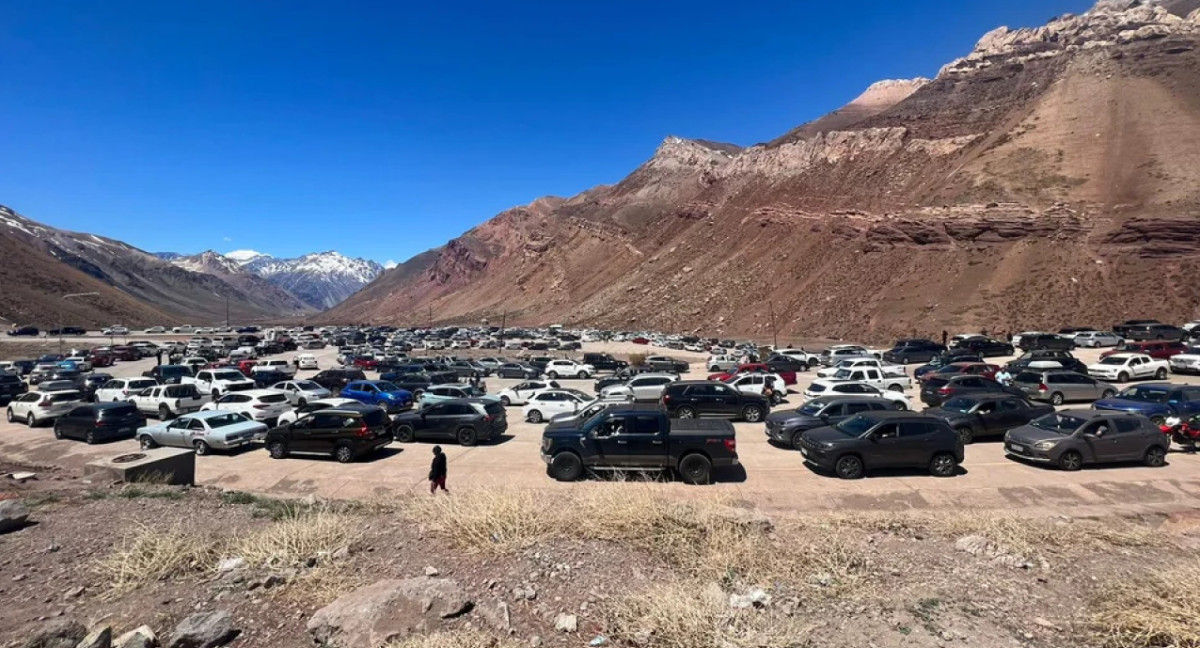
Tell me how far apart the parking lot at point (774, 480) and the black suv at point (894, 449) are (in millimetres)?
371

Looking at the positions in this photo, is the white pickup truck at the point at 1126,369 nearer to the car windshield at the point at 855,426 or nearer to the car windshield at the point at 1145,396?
the car windshield at the point at 1145,396

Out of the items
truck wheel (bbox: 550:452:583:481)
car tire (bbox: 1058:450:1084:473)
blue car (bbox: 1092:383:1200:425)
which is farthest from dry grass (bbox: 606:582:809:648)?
blue car (bbox: 1092:383:1200:425)

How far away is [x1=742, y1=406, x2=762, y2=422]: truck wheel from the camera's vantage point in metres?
22.4

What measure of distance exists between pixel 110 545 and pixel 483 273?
16578cm

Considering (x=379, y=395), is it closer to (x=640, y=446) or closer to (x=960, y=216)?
(x=640, y=446)

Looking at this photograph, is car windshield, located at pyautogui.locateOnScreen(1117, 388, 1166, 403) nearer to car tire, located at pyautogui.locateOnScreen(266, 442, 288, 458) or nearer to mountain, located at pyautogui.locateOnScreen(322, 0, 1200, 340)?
car tire, located at pyautogui.locateOnScreen(266, 442, 288, 458)

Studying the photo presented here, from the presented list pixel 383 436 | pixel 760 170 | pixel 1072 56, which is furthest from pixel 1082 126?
pixel 383 436

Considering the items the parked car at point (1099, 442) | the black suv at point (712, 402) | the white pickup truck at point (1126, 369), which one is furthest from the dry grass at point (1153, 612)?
the white pickup truck at point (1126, 369)

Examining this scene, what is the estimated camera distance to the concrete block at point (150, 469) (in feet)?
45.1

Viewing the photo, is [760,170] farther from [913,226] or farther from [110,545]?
[110,545]

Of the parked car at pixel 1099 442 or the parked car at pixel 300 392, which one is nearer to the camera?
the parked car at pixel 1099 442

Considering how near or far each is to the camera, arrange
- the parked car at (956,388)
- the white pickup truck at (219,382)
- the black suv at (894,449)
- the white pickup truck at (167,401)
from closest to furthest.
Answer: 1. the black suv at (894,449)
2. the parked car at (956,388)
3. the white pickup truck at (167,401)
4. the white pickup truck at (219,382)

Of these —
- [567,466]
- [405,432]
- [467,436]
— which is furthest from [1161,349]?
[405,432]

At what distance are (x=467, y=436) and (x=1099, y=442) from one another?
17.7m
